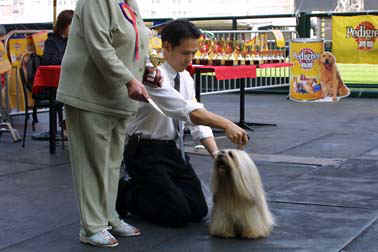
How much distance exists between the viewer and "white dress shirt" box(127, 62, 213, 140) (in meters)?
4.94

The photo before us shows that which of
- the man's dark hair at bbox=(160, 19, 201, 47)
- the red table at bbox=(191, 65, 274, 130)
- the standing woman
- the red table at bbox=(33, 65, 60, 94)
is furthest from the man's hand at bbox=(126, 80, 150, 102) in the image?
the red table at bbox=(191, 65, 274, 130)

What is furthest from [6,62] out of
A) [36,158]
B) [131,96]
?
[131,96]

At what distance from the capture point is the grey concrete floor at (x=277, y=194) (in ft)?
16.1

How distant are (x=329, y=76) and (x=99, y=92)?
10639 mm

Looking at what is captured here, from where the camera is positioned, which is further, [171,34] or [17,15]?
[17,15]

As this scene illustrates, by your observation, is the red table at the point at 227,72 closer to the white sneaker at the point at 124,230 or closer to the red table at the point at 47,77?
the red table at the point at 47,77

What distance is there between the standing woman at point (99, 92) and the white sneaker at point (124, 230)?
15 centimetres

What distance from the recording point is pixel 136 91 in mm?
4367

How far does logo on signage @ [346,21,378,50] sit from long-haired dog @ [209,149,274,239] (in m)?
10.3

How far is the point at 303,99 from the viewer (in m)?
14.7

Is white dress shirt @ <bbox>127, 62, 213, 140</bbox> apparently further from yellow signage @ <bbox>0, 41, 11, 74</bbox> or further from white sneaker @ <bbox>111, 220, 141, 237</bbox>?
yellow signage @ <bbox>0, 41, 11, 74</bbox>

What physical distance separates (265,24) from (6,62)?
31.7 ft

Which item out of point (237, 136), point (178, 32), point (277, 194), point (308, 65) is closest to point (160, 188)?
point (237, 136)

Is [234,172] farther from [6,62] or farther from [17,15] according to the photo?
[17,15]
